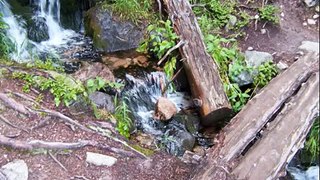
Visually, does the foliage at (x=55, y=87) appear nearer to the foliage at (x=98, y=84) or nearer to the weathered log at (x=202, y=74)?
the foliage at (x=98, y=84)

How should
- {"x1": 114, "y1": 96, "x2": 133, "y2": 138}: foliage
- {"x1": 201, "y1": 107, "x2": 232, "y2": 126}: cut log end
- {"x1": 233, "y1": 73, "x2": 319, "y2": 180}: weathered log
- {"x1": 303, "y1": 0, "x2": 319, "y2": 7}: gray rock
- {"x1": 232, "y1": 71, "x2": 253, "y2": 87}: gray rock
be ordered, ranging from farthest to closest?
{"x1": 232, "y1": 71, "x2": 253, "y2": 87}: gray rock < {"x1": 201, "y1": 107, "x2": 232, "y2": 126}: cut log end < {"x1": 114, "y1": 96, "x2": 133, "y2": 138}: foliage < {"x1": 303, "y1": 0, "x2": 319, "y2": 7}: gray rock < {"x1": 233, "y1": 73, "x2": 319, "y2": 180}: weathered log

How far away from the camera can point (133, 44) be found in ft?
18.9

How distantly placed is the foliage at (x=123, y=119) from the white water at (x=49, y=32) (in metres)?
1.47

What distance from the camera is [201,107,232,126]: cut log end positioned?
15.1 feet

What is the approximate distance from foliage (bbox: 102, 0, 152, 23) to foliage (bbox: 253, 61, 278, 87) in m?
1.96

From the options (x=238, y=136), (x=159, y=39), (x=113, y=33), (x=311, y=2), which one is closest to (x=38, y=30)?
(x=113, y=33)

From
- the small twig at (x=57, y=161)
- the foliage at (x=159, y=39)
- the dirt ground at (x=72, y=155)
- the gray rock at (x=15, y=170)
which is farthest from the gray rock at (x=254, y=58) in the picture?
the gray rock at (x=15, y=170)

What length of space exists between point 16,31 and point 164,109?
97.0 inches

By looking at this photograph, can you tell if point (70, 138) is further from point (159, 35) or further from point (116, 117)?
point (159, 35)

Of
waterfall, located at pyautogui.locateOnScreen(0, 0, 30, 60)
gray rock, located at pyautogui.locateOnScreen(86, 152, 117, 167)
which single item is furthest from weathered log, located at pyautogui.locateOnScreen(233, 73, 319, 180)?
waterfall, located at pyautogui.locateOnScreen(0, 0, 30, 60)

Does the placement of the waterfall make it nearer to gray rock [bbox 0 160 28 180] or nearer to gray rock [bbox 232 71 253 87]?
gray rock [bbox 0 160 28 180]

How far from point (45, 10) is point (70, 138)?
3204 mm

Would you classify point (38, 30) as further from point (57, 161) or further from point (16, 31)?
point (57, 161)

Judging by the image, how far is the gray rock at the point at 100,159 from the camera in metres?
3.57
